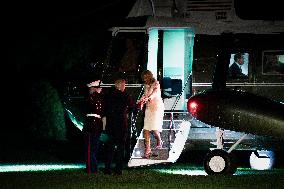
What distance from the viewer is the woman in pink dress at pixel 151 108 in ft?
52.7

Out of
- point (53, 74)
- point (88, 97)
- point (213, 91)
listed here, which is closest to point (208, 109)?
point (213, 91)

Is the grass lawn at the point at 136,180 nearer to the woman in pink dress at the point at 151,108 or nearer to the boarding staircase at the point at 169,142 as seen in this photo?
the boarding staircase at the point at 169,142

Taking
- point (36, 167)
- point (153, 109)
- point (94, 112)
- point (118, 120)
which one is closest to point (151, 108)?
point (153, 109)

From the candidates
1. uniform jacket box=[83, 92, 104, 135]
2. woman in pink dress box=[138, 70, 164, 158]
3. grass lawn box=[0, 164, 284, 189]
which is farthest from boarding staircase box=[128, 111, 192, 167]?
uniform jacket box=[83, 92, 104, 135]

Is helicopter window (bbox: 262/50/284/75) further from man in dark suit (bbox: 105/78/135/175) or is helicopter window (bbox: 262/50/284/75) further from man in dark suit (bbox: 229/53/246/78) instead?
man in dark suit (bbox: 105/78/135/175)

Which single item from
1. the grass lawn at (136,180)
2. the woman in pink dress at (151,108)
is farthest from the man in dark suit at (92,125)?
the woman in pink dress at (151,108)

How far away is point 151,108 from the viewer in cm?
1623

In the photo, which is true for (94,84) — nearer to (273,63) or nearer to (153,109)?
(153,109)

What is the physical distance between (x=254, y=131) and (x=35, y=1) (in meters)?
15.8

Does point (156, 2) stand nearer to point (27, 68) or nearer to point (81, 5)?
point (27, 68)

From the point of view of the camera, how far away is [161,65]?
1720 centimetres

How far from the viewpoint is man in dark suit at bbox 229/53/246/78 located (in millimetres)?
16531

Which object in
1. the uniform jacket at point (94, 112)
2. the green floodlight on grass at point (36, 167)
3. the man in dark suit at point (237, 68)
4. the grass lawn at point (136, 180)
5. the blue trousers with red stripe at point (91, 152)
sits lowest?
the grass lawn at point (136, 180)

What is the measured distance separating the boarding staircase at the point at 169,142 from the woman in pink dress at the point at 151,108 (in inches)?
5.9
